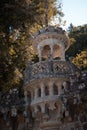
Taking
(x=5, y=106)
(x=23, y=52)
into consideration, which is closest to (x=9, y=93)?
(x=5, y=106)

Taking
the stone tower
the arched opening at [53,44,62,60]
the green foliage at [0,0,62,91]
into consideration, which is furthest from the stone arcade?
the green foliage at [0,0,62,91]

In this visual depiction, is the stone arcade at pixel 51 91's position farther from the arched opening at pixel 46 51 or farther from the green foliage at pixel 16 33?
the arched opening at pixel 46 51

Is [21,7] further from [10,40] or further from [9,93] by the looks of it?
[9,93]

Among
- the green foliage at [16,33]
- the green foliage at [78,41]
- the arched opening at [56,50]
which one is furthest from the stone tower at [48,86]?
the green foliage at [78,41]

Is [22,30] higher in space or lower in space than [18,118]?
higher

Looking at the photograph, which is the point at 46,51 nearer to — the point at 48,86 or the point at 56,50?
the point at 56,50

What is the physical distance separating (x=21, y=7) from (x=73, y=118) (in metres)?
5.13

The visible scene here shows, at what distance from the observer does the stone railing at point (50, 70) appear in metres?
13.0

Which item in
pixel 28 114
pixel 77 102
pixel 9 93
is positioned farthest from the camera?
pixel 9 93

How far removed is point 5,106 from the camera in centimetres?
1375

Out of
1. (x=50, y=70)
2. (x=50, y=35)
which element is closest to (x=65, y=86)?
(x=50, y=70)

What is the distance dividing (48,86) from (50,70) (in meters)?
0.64

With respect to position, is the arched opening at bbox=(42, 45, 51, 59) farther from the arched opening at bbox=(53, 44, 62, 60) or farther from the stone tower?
the stone tower

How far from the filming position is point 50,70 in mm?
13055
